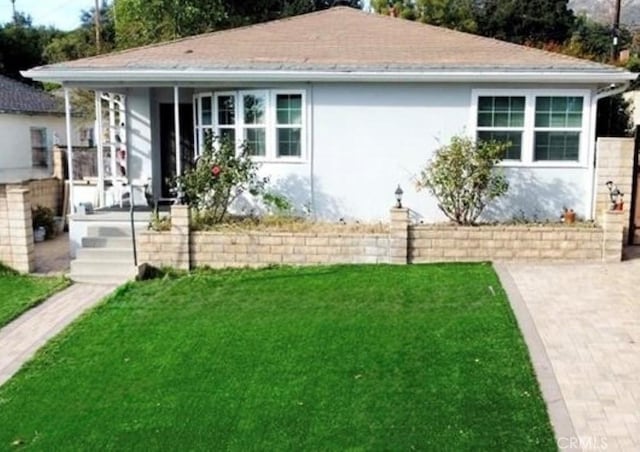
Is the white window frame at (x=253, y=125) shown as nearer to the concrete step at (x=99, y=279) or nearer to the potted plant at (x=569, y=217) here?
the concrete step at (x=99, y=279)

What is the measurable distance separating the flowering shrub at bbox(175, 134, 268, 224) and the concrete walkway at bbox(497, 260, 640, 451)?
16.2ft

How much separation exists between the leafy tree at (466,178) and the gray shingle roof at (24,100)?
1643cm

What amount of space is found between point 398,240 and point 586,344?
13.6ft

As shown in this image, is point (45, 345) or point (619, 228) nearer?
point (45, 345)

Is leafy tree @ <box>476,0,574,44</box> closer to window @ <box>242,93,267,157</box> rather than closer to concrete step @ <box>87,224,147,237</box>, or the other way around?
window @ <box>242,93,267,157</box>

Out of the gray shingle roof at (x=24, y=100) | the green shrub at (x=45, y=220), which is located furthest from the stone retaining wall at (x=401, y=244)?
the gray shingle roof at (x=24, y=100)

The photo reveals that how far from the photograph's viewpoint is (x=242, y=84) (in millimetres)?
13047

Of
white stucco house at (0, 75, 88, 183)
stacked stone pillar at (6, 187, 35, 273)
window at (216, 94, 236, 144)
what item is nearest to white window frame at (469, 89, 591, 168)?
window at (216, 94, 236, 144)

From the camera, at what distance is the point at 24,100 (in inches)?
969

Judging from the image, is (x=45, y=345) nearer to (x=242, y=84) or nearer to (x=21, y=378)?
(x=21, y=378)

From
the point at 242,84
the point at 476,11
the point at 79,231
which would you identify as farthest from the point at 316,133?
the point at 476,11

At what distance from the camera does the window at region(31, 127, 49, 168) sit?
24406mm

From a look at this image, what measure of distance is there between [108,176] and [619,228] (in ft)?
36.2

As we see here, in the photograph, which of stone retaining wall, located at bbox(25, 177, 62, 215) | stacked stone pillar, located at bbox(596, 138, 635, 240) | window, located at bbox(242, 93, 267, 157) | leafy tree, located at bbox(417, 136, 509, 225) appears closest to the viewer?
leafy tree, located at bbox(417, 136, 509, 225)
